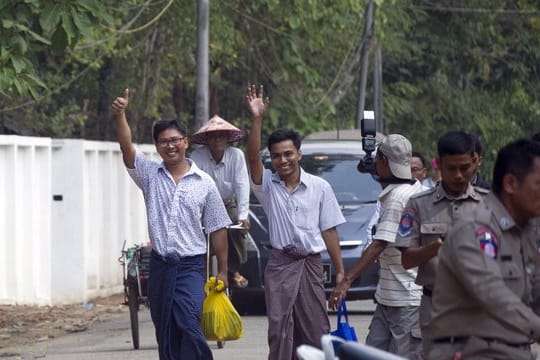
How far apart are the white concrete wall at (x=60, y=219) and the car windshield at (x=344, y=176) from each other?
116 inches

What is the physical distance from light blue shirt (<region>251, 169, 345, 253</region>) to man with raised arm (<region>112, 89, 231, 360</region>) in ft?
1.18

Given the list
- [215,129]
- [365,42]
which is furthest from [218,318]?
[365,42]

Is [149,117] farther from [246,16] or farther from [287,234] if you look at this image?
[287,234]

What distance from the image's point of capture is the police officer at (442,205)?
264 inches

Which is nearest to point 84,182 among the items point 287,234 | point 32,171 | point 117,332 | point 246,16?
point 32,171

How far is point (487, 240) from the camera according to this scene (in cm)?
534

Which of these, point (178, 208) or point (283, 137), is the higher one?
point (283, 137)

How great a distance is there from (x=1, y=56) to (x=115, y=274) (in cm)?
674

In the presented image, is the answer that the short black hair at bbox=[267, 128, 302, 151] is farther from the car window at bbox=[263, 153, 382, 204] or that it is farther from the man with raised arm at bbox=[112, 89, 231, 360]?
the car window at bbox=[263, 153, 382, 204]

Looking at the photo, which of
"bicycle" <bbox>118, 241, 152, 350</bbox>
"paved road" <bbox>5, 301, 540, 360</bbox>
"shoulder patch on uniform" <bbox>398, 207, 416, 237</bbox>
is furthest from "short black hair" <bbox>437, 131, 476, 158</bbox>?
"bicycle" <bbox>118, 241, 152, 350</bbox>

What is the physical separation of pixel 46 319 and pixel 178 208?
6163 millimetres

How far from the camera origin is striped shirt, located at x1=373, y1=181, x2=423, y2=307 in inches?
311

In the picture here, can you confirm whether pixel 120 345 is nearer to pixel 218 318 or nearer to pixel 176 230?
pixel 218 318

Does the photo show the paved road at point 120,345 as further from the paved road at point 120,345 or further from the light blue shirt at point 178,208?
the light blue shirt at point 178,208
